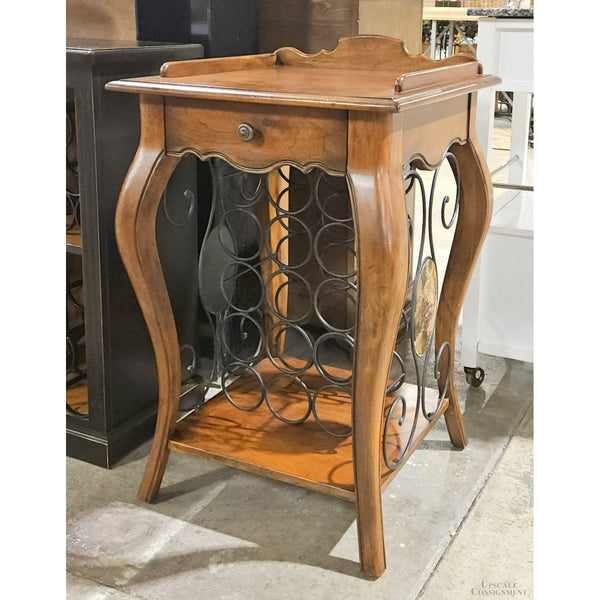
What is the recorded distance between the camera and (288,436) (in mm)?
1799

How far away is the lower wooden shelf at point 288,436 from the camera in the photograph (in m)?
1.64

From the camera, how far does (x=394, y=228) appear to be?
4.34 feet

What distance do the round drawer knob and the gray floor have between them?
839mm

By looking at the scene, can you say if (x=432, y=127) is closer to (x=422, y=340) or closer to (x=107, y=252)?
(x=422, y=340)

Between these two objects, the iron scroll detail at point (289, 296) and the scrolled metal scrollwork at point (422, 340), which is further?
the iron scroll detail at point (289, 296)

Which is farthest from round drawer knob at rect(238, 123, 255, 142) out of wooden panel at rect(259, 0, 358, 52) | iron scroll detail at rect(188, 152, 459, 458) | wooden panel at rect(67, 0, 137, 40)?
wooden panel at rect(67, 0, 137, 40)

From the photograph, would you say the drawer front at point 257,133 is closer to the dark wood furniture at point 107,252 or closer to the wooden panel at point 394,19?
the dark wood furniture at point 107,252

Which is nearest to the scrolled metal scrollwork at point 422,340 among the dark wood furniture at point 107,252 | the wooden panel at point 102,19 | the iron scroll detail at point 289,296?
the iron scroll detail at point 289,296

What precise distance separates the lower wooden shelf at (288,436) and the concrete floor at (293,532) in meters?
0.14

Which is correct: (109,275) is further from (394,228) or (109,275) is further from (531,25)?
(531,25)

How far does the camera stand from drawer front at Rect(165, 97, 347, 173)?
1.35 meters

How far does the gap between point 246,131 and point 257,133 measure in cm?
2
